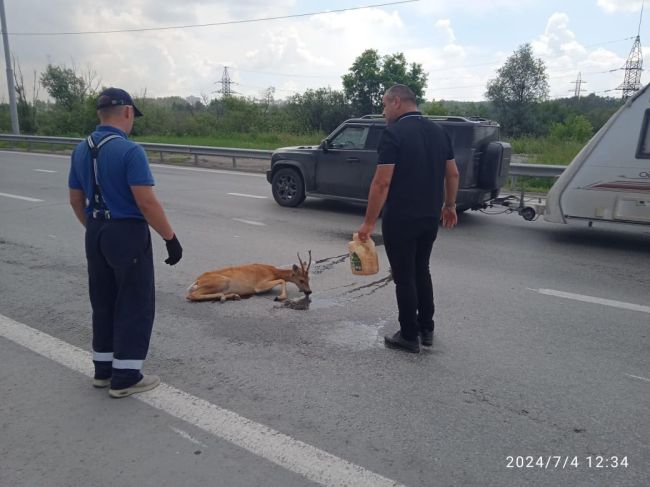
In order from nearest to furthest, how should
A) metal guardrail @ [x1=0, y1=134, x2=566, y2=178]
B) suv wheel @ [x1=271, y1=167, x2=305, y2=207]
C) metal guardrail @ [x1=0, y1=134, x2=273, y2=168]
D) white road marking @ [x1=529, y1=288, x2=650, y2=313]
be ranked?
white road marking @ [x1=529, y1=288, x2=650, y2=313], suv wheel @ [x1=271, y1=167, x2=305, y2=207], metal guardrail @ [x1=0, y1=134, x2=566, y2=178], metal guardrail @ [x1=0, y1=134, x2=273, y2=168]

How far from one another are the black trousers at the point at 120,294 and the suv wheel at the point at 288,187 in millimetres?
7541

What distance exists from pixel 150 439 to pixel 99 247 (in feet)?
4.03

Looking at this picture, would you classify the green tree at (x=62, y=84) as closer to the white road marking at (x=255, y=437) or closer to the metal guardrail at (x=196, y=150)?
the metal guardrail at (x=196, y=150)

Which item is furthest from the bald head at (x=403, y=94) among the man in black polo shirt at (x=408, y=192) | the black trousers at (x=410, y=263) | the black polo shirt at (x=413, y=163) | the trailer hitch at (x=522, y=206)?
the trailer hitch at (x=522, y=206)

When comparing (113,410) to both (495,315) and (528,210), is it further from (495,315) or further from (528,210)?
(528,210)

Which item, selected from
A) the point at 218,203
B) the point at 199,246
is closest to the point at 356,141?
the point at 218,203

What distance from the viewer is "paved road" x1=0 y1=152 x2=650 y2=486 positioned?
2867mm

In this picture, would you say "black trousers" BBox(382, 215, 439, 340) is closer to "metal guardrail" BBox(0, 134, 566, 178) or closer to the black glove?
the black glove

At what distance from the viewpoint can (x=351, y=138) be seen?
10.3m

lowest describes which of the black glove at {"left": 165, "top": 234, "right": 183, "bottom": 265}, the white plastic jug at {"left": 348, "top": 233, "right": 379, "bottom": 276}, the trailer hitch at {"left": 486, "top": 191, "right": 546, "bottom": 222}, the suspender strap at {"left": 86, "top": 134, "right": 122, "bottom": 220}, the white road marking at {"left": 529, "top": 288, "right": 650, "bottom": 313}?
the white road marking at {"left": 529, "top": 288, "right": 650, "bottom": 313}

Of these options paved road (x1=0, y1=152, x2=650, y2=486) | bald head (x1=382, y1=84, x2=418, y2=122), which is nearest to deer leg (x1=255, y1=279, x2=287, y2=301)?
paved road (x1=0, y1=152, x2=650, y2=486)

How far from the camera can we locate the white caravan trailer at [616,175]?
7473 mm

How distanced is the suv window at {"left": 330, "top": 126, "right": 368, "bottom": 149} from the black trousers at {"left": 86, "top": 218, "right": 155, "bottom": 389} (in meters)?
7.11

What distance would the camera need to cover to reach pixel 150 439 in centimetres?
308
